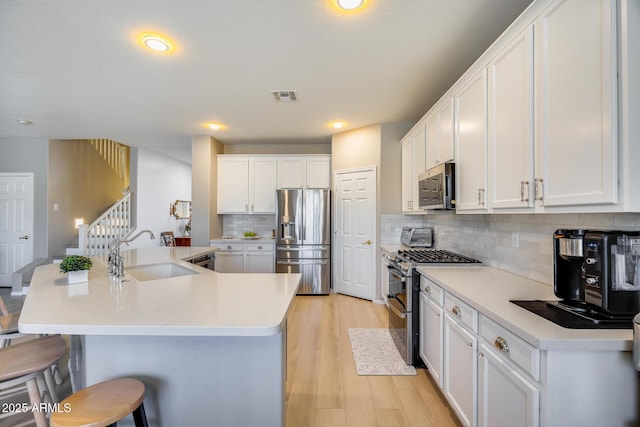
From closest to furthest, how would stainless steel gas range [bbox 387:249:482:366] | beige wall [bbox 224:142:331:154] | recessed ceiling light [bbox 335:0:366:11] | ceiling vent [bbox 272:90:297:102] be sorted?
1. recessed ceiling light [bbox 335:0:366:11]
2. stainless steel gas range [bbox 387:249:482:366]
3. ceiling vent [bbox 272:90:297:102]
4. beige wall [bbox 224:142:331:154]

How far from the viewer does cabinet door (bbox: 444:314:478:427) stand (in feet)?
4.81

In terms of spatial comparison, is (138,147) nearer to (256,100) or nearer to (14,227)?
(14,227)

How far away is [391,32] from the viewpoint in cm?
207

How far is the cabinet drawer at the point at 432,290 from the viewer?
1.93 meters

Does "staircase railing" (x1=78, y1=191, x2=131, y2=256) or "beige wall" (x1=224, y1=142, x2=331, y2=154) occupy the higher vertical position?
"beige wall" (x1=224, y1=142, x2=331, y2=154)

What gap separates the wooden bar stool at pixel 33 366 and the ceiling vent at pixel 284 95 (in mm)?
2750

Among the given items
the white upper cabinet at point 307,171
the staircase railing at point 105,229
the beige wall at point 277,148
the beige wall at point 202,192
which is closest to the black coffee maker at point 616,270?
the white upper cabinet at point 307,171

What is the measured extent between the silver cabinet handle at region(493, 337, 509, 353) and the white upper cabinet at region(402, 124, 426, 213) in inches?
82.0

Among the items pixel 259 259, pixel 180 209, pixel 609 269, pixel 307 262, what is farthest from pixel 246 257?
pixel 180 209

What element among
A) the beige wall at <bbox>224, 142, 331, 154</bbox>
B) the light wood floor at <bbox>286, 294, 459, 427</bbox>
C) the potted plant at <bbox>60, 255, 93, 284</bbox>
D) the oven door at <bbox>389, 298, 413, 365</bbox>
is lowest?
the light wood floor at <bbox>286, 294, 459, 427</bbox>

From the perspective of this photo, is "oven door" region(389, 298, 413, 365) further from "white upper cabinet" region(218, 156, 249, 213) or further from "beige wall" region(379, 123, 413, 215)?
"white upper cabinet" region(218, 156, 249, 213)

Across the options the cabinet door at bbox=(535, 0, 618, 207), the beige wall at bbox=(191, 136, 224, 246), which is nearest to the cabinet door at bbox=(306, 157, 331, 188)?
the beige wall at bbox=(191, 136, 224, 246)

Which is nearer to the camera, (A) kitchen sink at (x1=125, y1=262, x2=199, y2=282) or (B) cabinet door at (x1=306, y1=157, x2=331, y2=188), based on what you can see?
(A) kitchen sink at (x1=125, y1=262, x2=199, y2=282)

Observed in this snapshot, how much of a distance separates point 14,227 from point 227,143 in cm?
394
